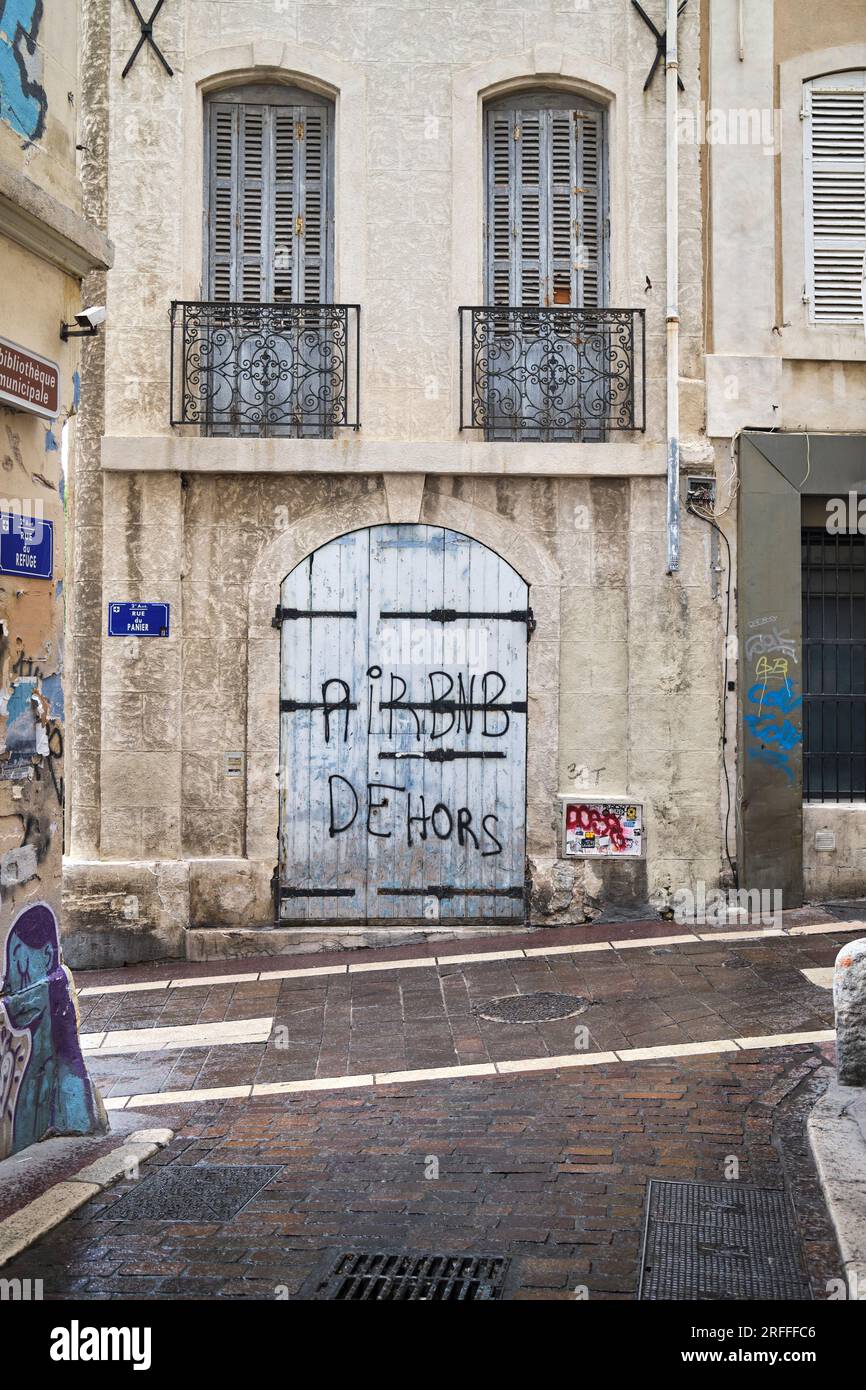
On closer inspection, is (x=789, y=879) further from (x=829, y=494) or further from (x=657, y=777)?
(x=829, y=494)

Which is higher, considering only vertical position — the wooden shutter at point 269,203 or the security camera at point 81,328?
the wooden shutter at point 269,203

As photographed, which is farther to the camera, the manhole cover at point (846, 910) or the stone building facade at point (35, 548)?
the manhole cover at point (846, 910)

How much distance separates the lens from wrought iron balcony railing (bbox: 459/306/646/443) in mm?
10766

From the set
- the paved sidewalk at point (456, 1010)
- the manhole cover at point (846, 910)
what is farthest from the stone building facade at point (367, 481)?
the paved sidewalk at point (456, 1010)

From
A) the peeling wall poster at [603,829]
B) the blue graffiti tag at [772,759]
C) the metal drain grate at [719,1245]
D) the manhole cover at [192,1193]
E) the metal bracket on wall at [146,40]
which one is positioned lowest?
the manhole cover at [192,1193]

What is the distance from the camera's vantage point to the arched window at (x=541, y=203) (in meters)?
11.0

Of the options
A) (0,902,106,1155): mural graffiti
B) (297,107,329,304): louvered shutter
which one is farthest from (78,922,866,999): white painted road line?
(297,107,329,304): louvered shutter

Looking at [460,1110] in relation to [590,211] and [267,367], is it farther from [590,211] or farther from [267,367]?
[590,211]

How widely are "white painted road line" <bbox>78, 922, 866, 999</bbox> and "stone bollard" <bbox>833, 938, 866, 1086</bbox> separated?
135 inches

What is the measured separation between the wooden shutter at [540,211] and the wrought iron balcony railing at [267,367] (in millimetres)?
1475

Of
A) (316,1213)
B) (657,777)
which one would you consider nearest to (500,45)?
(657,777)

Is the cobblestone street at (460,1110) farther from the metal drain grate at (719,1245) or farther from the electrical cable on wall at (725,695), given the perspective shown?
the electrical cable on wall at (725,695)

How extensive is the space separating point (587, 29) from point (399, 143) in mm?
1866

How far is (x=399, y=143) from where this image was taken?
35.0 feet
